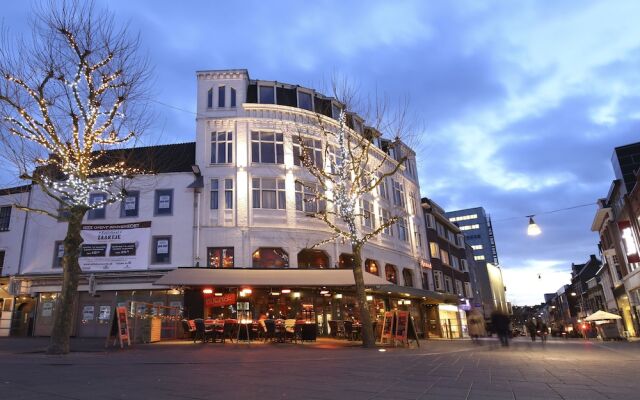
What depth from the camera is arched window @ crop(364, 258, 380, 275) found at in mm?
29458

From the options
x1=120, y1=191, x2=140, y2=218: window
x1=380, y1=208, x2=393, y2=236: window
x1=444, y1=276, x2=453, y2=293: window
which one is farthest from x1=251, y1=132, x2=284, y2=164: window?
x1=444, y1=276, x2=453, y2=293: window

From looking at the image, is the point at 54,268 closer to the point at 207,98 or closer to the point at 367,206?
the point at 207,98

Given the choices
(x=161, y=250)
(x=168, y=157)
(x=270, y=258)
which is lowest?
(x=270, y=258)

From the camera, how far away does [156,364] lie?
998 centimetres

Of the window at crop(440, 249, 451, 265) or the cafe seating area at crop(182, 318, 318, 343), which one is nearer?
the cafe seating area at crop(182, 318, 318, 343)

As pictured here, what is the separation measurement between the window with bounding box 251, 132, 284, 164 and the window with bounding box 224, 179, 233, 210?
81.3 inches

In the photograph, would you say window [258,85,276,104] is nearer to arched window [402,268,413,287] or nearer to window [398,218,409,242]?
window [398,218,409,242]

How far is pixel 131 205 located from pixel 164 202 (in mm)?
1922

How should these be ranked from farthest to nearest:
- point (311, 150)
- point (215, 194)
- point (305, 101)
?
point (305, 101) → point (311, 150) → point (215, 194)

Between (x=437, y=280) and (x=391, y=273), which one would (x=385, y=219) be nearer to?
(x=391, y=273)

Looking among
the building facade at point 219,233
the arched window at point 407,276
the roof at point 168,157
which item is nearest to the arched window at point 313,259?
the building facade at point 219,233

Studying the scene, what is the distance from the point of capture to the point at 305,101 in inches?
1150

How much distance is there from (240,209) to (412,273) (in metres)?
16.8

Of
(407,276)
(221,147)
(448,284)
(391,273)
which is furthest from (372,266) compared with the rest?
(448,284)
